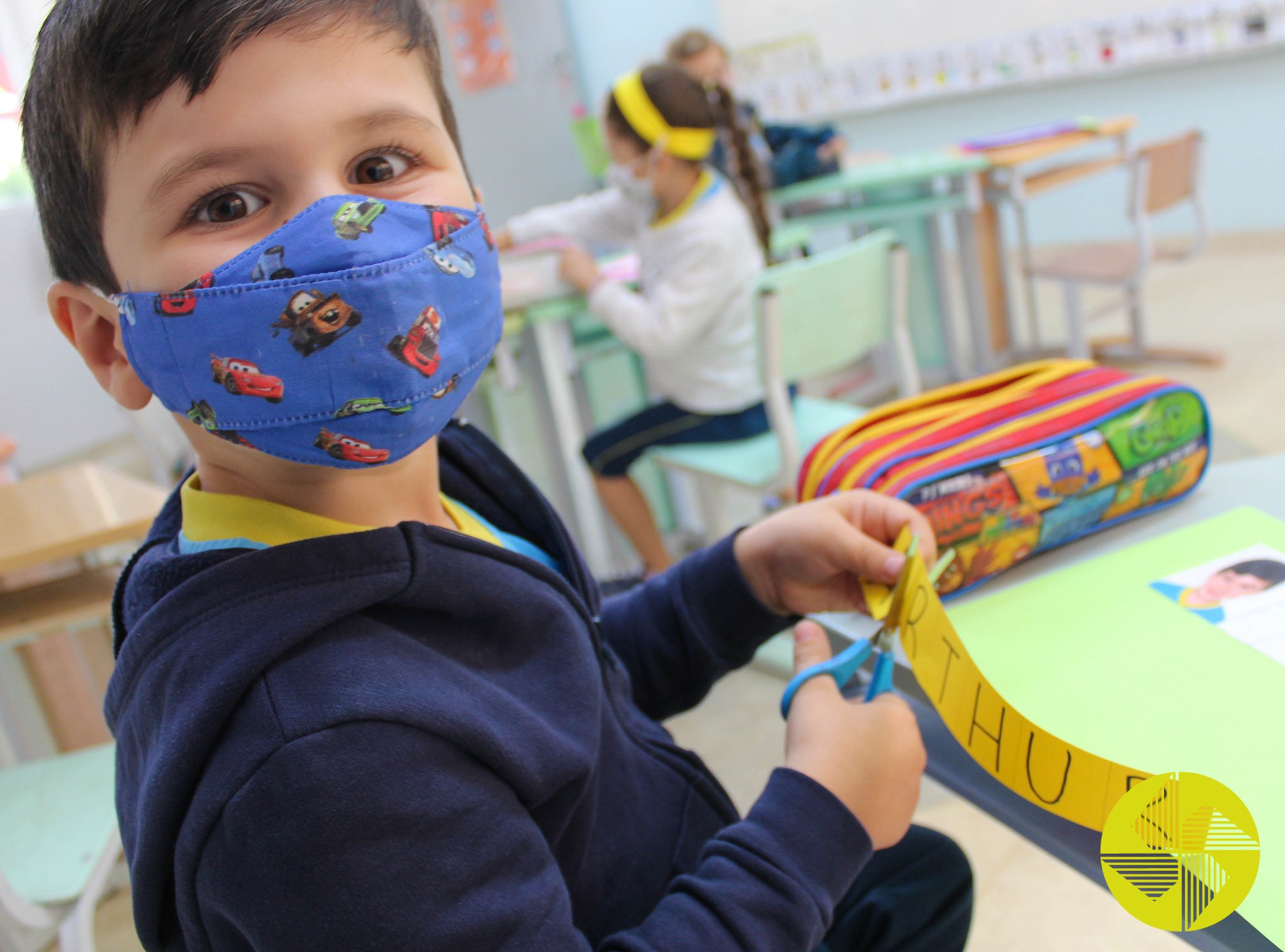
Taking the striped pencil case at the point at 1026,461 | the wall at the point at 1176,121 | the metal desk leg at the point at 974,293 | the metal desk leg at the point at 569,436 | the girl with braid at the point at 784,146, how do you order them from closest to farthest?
the striped pencil case at the point at 1026,461, the metal desk leg at the point at 569,436, the girl with braid at the point at 784,146, the metal desk leg at the point at 974,293, the wall at the point at 1176,121

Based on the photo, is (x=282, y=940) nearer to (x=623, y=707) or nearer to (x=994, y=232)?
(x=623, y=707)

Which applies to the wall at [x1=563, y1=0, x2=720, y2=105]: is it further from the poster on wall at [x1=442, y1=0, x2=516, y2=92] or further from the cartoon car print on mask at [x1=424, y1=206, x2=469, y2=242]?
the cartoon car print on mask at [x1=424, y1=206, x2=469, y2=242]

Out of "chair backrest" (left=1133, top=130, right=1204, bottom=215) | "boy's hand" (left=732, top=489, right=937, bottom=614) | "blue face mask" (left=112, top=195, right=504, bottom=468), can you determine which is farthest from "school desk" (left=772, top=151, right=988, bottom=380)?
"blue face mask" (left=112, top=195, right=504, bottom=468)

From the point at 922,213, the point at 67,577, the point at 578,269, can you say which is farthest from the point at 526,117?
the point at 67,577

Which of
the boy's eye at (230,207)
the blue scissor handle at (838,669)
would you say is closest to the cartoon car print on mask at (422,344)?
the boy's eye at (230,207)

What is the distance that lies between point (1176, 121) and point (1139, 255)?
193cm

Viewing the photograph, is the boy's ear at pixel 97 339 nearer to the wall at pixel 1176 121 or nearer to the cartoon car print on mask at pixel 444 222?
the cartoon car print on mask at pixel 444 222

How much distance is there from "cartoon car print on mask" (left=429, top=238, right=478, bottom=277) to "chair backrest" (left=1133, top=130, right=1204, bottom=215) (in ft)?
9.98

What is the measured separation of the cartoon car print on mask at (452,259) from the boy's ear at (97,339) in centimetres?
20

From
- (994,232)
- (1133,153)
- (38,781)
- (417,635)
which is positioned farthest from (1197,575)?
(994,232)

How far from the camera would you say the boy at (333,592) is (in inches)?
19.0

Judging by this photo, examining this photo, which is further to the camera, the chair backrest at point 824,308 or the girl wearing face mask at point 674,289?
the girl wearing face mask at point 674,289

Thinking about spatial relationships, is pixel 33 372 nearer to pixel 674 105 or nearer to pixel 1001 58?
pixel 674 105
